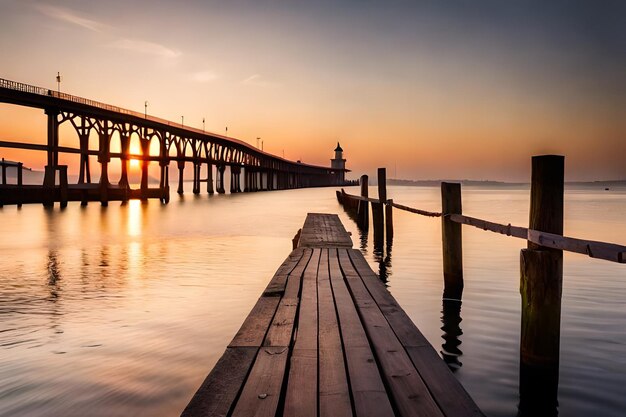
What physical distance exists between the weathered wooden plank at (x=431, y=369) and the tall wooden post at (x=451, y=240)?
3158mm

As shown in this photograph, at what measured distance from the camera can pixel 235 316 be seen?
8.24 m

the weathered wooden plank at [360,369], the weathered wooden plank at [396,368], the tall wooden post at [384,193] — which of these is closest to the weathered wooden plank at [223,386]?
the weathered wooden plank at [360,369]

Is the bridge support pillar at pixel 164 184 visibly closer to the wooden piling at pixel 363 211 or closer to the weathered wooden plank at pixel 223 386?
the wooden piling at pixel 363 211

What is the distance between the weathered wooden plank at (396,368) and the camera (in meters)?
2.93

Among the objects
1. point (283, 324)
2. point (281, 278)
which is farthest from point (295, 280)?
point (283, 324)

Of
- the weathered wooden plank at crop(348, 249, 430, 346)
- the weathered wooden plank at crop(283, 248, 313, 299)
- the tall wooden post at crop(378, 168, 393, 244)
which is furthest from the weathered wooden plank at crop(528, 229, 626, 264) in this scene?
the tall wooden post at crop(378, 168, 393, 244)

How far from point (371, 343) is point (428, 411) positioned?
1.32 m

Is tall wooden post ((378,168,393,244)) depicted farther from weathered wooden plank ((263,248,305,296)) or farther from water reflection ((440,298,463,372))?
water reflection ((440,298,463,372))

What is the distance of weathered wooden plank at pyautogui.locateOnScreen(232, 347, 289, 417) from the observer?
2.82m

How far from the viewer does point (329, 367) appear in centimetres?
356

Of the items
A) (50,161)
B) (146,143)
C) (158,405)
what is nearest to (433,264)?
(158,405)

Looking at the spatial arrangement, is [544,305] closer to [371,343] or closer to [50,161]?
[371,343]

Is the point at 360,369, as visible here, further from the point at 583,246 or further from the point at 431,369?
the point at 583,246

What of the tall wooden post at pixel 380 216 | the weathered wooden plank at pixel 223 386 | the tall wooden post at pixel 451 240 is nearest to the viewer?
the weathered wooden plank at pixel 223 386
